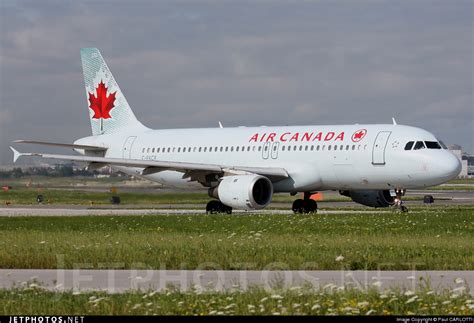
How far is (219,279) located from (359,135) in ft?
85.6

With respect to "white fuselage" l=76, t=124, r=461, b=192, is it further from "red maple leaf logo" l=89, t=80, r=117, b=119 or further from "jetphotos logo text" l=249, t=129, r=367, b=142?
"red maple leaf logo" l=89, t=80, r=117, b=119

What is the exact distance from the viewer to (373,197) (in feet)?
156

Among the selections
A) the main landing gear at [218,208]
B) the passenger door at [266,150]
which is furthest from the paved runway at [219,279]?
the passenger door at [266,150]

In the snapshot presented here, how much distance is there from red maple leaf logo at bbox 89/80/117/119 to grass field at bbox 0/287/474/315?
40.0m

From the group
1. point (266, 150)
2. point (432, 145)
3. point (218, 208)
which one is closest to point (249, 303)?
point (432, 145)

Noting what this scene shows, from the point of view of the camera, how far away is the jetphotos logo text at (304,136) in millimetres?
44031

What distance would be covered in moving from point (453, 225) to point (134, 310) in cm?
1976

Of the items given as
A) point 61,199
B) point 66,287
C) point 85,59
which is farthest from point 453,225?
point 61,199

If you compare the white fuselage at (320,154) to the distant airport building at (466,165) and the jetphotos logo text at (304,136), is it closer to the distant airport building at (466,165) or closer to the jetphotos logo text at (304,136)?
the jetphotos logo text at (304,136)

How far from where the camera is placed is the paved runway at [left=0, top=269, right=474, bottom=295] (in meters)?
16.9

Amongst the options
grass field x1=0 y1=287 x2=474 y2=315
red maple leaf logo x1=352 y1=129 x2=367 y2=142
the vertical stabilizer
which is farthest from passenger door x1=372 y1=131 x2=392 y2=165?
grass field x1=0 y1=287 x2=474 y2=315

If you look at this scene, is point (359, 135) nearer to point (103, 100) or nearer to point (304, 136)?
point (304, 136)

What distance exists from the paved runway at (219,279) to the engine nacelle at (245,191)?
22.4 metres

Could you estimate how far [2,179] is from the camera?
230ft
